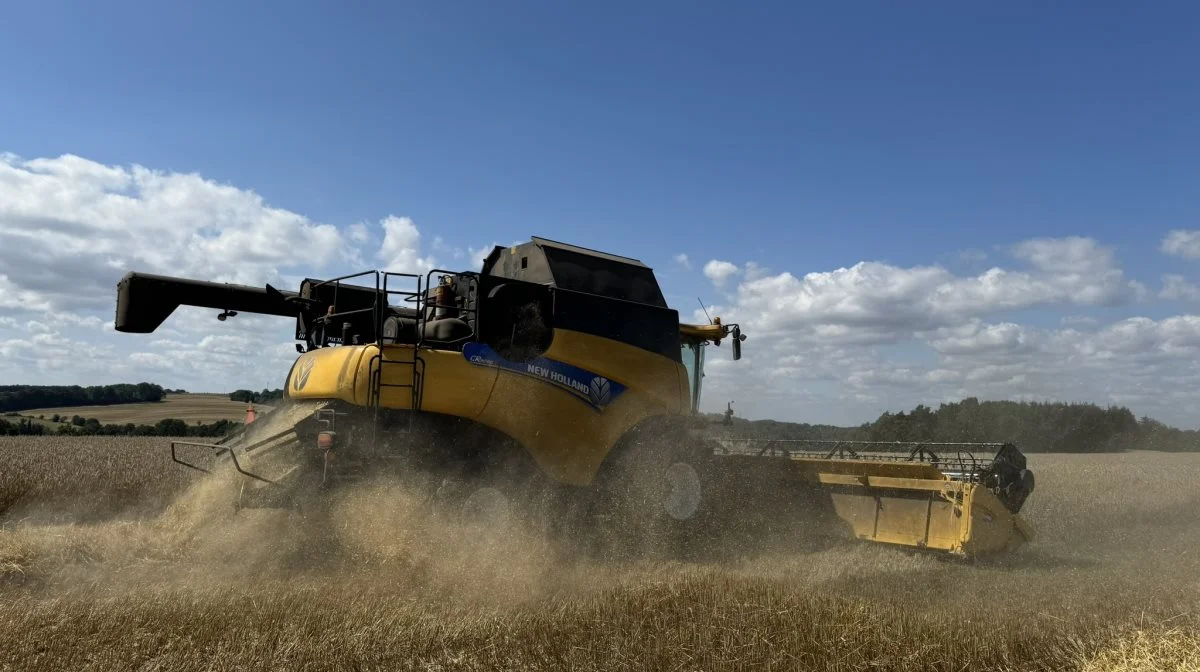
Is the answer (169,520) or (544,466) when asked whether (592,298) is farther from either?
(169,520)

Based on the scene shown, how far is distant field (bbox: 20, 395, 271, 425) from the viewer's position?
33062 millimetres

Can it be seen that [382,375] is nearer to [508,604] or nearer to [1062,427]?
[508,604]

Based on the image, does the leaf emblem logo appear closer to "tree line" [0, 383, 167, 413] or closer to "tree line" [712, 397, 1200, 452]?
"tree line" [712, 397, 1200, 452]

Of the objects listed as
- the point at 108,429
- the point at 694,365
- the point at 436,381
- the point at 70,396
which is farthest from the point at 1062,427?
the point at 70,396

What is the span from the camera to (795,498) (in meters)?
9.78

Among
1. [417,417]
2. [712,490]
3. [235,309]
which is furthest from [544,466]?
[235,309]

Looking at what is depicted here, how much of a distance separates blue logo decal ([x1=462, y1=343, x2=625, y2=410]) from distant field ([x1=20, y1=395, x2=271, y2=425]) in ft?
83.8

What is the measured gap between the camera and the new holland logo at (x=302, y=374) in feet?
26.5

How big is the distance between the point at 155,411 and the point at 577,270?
111ft

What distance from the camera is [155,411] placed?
36.5m

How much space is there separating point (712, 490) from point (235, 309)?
18.4 feet

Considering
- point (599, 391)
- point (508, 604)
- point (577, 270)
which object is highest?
point (577, 270)

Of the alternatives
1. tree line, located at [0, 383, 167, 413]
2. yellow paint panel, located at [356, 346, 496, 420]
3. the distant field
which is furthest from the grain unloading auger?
tree line, located at [0, 383, 167, 413]

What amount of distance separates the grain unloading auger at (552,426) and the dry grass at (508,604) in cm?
40
